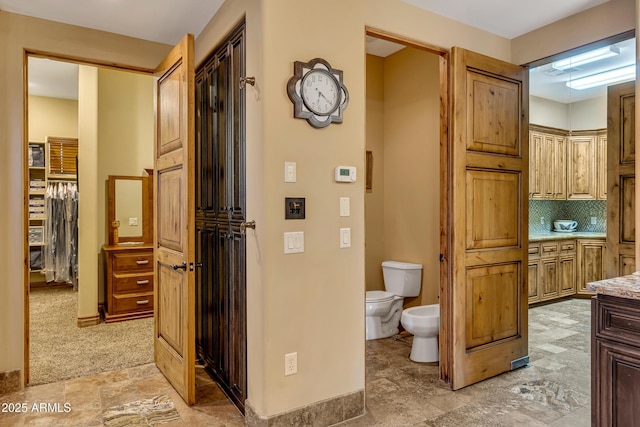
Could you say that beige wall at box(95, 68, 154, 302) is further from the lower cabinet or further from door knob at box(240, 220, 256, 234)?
the lower cabinet

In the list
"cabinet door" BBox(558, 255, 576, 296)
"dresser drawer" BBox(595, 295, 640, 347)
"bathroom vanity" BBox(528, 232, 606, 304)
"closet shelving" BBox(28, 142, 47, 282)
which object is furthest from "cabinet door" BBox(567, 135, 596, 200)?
"closet shelving" BBox(28, 142, 47, 282)

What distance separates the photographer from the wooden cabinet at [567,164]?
Result: 221 inches

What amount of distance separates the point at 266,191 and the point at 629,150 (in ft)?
9.43

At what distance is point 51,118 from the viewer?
6.41m

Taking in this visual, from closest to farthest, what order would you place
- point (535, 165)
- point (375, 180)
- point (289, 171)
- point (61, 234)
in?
point (289, 171) < point (375, 180) < point (535, 165) < point (61, 234)

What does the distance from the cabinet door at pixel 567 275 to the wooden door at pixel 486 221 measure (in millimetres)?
2754

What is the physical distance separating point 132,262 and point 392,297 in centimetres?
293

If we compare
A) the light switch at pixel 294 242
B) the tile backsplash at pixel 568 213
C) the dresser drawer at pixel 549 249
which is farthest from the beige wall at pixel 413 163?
the tile backsplash at pixel 568 213

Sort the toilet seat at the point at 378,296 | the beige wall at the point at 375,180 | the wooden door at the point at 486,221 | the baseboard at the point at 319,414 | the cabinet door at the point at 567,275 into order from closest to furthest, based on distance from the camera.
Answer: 1. the baseboard at the point at 319,414
2. the wooden door at the point at 486,221
3. the toilet seat at the point at 378,296
4. the beige wall at the point at 375,180
5. the cabinet door at the point at 567,275

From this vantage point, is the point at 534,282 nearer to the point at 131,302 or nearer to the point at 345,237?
the point at 345,237

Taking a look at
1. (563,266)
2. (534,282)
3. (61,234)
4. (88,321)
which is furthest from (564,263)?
(61,234)

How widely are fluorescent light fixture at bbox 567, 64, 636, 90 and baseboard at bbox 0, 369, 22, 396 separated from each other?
6.19 metres

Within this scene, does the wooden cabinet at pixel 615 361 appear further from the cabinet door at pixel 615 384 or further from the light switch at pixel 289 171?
the light switch at pixel 289 171

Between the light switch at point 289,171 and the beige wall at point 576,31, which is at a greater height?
the beige wall at point 576,31
